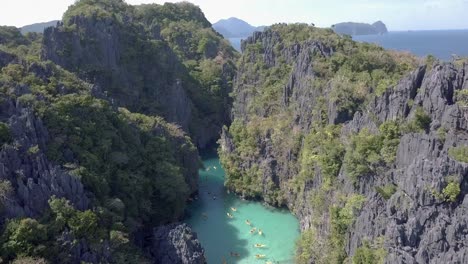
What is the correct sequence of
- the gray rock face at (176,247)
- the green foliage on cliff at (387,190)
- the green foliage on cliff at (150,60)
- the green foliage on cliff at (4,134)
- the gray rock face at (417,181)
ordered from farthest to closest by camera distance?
the green foliage on cliff at (150,60) → the gray rock face at (176,247) → the green foliage on cliff at (4,134) → the green foliage on cliff at (387,190) → the gray rock face at (417,181)

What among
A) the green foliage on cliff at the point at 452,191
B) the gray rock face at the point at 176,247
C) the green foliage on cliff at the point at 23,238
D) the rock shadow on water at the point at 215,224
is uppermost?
the green foliage on cliff at the point at 452,191

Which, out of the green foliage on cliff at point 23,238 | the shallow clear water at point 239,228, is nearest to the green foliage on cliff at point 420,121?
the shallow clear water at point 239,228

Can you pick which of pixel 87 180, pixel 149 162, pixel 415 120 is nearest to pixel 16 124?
pixel 87 180

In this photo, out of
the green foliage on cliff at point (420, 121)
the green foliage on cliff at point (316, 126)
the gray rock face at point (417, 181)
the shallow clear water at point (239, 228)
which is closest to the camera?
the gray rock face at point (417, 181)

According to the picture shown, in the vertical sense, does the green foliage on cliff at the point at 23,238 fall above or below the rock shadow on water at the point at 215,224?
above

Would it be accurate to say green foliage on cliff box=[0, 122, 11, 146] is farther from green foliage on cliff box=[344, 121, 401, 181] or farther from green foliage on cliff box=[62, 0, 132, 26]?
green foliage on cliff box=[62, 0, 132, 26]

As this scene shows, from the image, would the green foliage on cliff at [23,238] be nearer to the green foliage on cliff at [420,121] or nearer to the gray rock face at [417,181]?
the gray rock face at [417,181]

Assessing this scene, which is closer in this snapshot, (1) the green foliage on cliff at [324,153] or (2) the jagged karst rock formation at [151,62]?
(1) the green foliage on cliff at [324,153]

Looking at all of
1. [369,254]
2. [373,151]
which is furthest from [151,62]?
[369,254]
